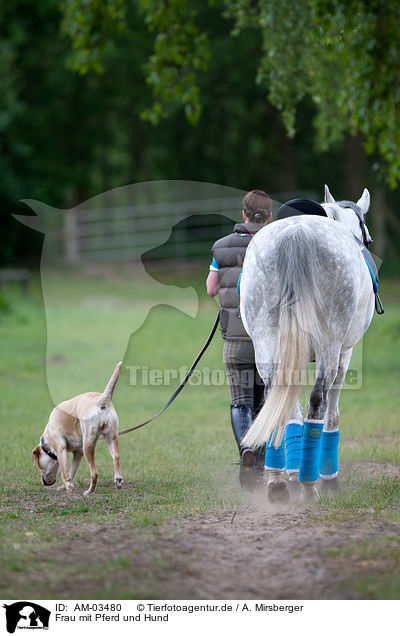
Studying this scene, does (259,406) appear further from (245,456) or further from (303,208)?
(303,208)

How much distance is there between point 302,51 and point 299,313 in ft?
16.6

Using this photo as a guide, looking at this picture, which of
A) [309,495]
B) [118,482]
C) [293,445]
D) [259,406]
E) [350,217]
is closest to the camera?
[309,495]

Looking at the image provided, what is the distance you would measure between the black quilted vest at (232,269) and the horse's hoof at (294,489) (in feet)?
3.67

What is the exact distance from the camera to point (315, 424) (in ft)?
16.5

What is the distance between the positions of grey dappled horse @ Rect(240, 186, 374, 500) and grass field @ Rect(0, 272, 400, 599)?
1.78 feet

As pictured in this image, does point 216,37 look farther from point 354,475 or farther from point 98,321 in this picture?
point 354,475

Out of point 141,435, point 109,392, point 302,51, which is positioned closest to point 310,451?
point 109,392

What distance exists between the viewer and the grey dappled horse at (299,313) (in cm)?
481

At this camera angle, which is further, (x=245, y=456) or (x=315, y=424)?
(x=245, y=456)

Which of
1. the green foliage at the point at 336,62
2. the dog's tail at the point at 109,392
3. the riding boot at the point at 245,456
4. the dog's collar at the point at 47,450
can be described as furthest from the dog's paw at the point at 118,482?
the green foliage at the point at 336,62

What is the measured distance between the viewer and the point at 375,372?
39.3 feet

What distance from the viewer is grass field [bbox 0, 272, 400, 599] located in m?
4.18

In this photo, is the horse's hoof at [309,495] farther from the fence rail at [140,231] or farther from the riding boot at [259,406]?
the fence rail at [140,231]
